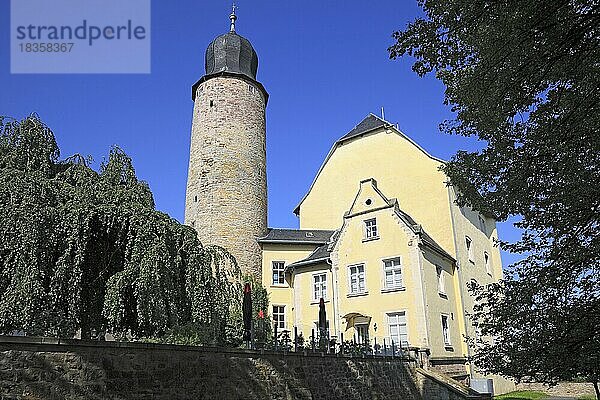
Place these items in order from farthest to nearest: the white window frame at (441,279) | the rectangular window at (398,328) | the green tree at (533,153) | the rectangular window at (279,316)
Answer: the rectangular window at (279,316)
the white window frame at (441,279)
the rectangular window at (398,328)
the green tree at (533,153)

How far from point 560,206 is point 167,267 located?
24.6 feet

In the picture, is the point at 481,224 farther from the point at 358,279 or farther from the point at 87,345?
the point at 87,345

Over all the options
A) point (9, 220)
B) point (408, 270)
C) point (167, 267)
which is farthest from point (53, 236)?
point (408, 270)

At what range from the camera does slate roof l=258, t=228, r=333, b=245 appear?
2558 centimetres

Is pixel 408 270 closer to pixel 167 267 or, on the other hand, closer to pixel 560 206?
pixel 167 267

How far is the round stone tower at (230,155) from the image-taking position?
24.8 meters

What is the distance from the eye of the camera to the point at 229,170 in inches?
1001

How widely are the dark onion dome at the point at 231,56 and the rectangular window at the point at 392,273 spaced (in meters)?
12.9

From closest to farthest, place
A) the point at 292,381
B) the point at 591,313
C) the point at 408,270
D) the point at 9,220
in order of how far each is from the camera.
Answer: the point at 591,313 < the point at 9,220 < the point at 292,381 < the point at 408,270

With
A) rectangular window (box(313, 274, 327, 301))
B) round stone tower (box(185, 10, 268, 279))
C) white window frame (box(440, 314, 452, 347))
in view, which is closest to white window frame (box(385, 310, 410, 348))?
white window frame (box(440, 314, 452, 347))

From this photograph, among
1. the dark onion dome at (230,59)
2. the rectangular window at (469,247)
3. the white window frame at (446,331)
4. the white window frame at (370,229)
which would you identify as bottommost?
the white window frame at (446,331)

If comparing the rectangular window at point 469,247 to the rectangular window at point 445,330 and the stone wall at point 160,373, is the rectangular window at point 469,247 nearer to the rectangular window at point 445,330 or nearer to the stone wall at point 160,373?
the rectangular window at point 445,330

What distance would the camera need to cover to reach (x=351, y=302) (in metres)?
21.8

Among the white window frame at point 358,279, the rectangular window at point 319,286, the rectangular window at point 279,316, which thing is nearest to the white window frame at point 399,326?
the white window frame at point 358,279
